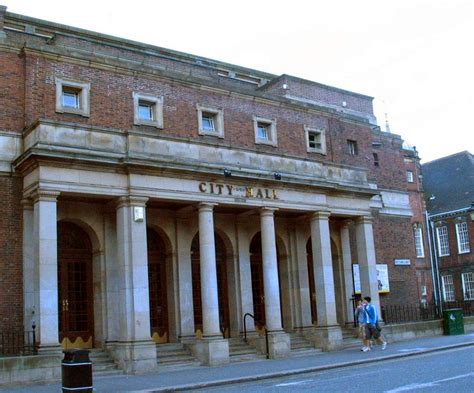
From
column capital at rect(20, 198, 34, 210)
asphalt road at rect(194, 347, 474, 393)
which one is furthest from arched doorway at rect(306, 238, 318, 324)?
column capital at rect(20, 198, 34, 210)

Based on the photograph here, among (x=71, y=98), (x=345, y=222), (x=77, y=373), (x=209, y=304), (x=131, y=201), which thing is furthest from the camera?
(x=345, y=222)

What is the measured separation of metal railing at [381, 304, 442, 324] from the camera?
29.7 m

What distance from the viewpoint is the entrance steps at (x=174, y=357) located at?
19578 mm

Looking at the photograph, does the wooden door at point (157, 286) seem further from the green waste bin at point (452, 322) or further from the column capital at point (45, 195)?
the green waste bin at point (452, 322)

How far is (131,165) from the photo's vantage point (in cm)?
1966

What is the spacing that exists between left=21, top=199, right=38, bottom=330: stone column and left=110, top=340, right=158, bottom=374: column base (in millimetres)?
2684

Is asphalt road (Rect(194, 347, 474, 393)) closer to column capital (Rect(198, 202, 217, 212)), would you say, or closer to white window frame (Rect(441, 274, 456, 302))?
column capital (Rect(198, 202, 217, 212))

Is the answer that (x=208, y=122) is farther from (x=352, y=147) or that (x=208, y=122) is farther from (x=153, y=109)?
(x=352, y=147)

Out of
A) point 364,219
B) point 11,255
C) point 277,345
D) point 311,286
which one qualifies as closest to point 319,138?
point 364,219

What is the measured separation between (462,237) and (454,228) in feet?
3.30

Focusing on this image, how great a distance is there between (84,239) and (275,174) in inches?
273

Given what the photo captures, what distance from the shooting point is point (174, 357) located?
2039cm

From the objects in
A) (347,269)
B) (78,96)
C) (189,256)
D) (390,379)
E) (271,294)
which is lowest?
(390,379)

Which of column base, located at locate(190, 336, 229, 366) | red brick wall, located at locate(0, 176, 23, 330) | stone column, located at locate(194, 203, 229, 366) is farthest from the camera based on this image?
stone column, located at locate(194, 203, 229, 366)
